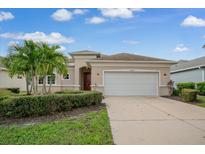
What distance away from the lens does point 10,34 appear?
59.6ft

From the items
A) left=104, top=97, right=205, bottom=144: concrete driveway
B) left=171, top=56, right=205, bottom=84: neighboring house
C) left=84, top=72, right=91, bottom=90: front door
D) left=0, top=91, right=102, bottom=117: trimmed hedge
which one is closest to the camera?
left=104, top=97, right=205, bottom=144: concrete driveway

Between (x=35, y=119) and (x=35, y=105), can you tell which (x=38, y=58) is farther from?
(x=35, y=119)

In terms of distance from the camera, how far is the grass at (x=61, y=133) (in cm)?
586

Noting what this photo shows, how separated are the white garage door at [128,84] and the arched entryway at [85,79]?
6673 mm

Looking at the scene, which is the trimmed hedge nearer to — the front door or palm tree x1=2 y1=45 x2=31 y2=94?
palm tree x1=2 y1=45 x2=31 y2=94

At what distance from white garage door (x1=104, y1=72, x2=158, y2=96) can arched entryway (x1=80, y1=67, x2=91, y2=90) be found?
667 centimetres

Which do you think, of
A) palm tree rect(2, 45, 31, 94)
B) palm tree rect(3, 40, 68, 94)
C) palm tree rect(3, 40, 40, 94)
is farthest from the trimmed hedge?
palm tree rect(2, 45, 31, 94)

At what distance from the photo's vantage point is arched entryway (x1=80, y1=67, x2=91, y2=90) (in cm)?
2556

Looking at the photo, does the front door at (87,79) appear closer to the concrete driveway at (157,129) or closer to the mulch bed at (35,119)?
the mulch bed at (35,119)

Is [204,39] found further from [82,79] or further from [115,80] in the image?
[82,79]

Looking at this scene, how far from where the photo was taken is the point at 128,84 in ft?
63.0

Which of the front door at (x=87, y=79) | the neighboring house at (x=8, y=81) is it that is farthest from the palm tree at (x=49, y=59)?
the front door at (x=87, y=79)
